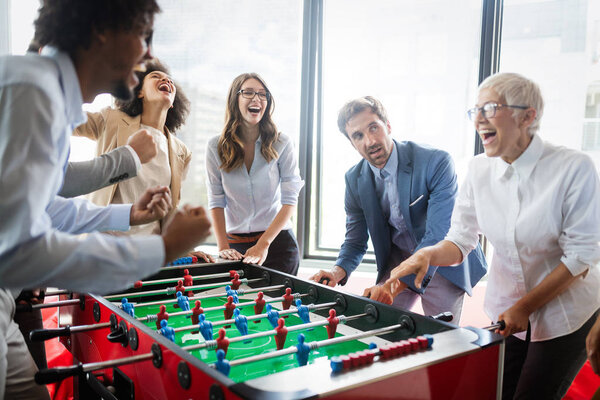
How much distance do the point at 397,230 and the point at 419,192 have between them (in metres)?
0.26

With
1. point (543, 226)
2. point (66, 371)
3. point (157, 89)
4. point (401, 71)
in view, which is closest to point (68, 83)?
point (66, 371)

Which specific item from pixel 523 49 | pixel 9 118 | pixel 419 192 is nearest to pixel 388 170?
pixel 419 192

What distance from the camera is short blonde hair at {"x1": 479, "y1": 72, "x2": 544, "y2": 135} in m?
1.66

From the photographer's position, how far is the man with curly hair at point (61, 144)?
0.81 metres

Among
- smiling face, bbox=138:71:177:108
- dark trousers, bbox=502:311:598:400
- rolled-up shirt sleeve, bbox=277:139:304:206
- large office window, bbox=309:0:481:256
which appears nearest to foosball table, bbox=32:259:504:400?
dark trousers, bbox=502:311:598:400

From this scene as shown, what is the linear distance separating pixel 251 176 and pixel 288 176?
235 millimetres

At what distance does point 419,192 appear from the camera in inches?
90.6

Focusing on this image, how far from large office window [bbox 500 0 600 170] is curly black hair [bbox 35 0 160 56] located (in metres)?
3.40

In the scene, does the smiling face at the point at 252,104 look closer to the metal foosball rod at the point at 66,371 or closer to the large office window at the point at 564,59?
the metal foosball rod at the point at 66,371

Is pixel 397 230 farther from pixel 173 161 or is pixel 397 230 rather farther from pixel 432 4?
pixel 432 4

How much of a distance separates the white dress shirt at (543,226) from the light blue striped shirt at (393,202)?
568 millimetres

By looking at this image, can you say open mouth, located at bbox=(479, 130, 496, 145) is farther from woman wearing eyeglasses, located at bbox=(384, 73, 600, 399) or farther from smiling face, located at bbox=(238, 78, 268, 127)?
smiling face, located at bbox=(238, 78, 268, 127)

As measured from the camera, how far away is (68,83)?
0.95 metres

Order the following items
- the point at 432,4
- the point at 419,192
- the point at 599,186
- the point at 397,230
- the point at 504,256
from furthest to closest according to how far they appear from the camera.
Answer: the point at 432,4, the point at 397,230, the point at 419,192, the point at 504,256, the point at 599,186
